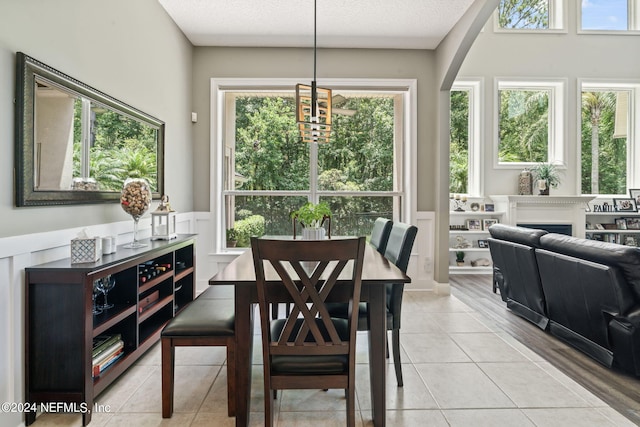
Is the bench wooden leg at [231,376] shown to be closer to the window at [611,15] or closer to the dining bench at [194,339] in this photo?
the dining bench at [194,339]

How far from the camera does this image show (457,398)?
2.14m

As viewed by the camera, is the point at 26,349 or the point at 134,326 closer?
the point at 26,349

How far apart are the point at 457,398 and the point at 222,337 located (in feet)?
4.45

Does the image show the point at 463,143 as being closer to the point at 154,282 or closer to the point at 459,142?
the point at 459,142

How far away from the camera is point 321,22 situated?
3971 millimetres

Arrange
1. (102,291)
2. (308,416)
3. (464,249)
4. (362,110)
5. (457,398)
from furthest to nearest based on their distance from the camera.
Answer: (464,249)
(362,110)
(102,291)
(457,398)
(308,416)

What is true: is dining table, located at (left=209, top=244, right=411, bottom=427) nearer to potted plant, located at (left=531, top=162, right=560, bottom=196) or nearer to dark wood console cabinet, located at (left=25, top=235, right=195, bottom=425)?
dark wood console cabinet, located at (left=25, top=235, right=195, bottom=425)

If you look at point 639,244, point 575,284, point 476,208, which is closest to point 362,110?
point 476,208

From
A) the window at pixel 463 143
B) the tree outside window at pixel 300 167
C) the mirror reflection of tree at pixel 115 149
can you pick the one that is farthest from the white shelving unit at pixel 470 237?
the mirror reflection of tree at pixel 115 149

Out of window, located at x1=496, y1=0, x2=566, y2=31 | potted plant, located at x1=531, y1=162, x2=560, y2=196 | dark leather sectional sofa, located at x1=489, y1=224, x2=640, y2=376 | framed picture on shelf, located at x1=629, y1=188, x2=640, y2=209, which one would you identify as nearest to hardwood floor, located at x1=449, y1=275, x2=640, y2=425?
dark leather sectional sofa, located at x1=489, y1=224, x2=640, y2=376

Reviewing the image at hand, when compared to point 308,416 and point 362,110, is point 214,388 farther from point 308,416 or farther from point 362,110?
point 362,110

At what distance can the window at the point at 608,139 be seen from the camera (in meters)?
6.10

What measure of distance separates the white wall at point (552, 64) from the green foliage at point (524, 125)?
0.26 meters

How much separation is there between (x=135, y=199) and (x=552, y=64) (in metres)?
6.28
